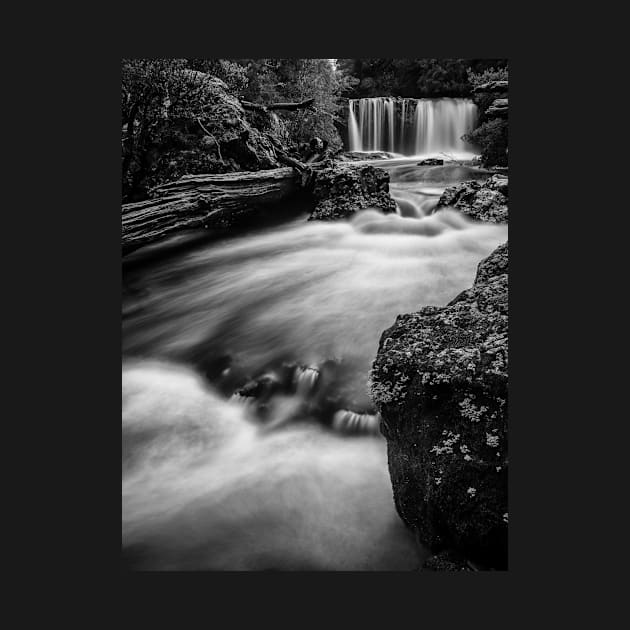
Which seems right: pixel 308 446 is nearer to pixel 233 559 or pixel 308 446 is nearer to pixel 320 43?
pixel 233 559

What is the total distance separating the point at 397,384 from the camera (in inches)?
97.1

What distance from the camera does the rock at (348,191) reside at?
3.51 m

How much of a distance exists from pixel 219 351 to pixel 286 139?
1.73 metres

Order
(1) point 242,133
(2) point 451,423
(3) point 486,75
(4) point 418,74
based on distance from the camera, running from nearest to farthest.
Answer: (2) point 451,423 → (3) point 486,75 → (4) point 418,74 → (1) point 242,133

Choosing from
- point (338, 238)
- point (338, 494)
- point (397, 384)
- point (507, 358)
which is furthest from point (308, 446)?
point (338, 238)

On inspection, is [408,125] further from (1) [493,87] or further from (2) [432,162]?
(1) [493,87]

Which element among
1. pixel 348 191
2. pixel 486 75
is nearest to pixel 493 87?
pixel 486 75

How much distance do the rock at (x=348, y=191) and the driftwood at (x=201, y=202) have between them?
20 cm

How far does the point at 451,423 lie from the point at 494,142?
164cm

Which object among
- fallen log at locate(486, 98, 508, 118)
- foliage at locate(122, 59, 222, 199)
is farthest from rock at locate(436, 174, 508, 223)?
foliage at locate(122, 59, 222, 199)

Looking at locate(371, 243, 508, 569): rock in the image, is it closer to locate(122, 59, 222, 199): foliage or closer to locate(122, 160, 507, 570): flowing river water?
locate(122, 160, 507, 570): flowing river water

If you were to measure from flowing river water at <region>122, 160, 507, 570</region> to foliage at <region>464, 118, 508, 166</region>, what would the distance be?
0.16 m

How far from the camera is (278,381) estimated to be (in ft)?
9.55

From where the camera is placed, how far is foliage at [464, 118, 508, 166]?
283cm
